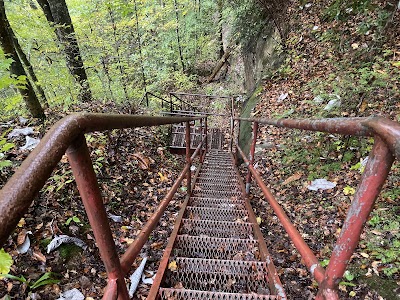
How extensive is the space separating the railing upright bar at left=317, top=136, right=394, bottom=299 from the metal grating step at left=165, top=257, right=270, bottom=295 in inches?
46.7

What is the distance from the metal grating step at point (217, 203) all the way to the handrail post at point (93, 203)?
2.76 meters

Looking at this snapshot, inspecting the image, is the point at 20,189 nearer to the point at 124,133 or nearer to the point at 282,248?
the point at 282,248

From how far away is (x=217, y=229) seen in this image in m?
3.02

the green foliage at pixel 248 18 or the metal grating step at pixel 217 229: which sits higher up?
the green foliage at pixel 248 18

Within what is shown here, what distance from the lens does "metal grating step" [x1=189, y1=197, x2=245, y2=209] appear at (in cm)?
382

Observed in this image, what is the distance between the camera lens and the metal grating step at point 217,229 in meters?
2.94

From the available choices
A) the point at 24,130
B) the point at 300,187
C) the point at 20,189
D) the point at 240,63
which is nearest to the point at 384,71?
the point at 300,187

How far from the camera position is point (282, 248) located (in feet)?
9.93

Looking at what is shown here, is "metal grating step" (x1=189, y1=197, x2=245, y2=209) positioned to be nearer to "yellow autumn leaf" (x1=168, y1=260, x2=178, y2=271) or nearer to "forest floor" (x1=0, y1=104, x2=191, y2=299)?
"forest floor" (x1=0, y1=104, x2=191, y2=299)

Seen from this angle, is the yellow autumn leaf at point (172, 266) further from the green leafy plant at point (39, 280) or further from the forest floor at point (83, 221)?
the green leafy plant at point (39, 280)

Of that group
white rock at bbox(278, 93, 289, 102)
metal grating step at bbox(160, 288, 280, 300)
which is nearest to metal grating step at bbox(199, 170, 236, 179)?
white rock at bbox(278, 93, 289, 102)

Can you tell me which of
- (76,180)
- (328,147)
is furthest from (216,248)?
(328,147)

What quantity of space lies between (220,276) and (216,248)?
1.45ft

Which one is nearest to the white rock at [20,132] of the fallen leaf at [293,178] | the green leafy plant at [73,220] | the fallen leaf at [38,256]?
the green leafy plant at [73,220]
